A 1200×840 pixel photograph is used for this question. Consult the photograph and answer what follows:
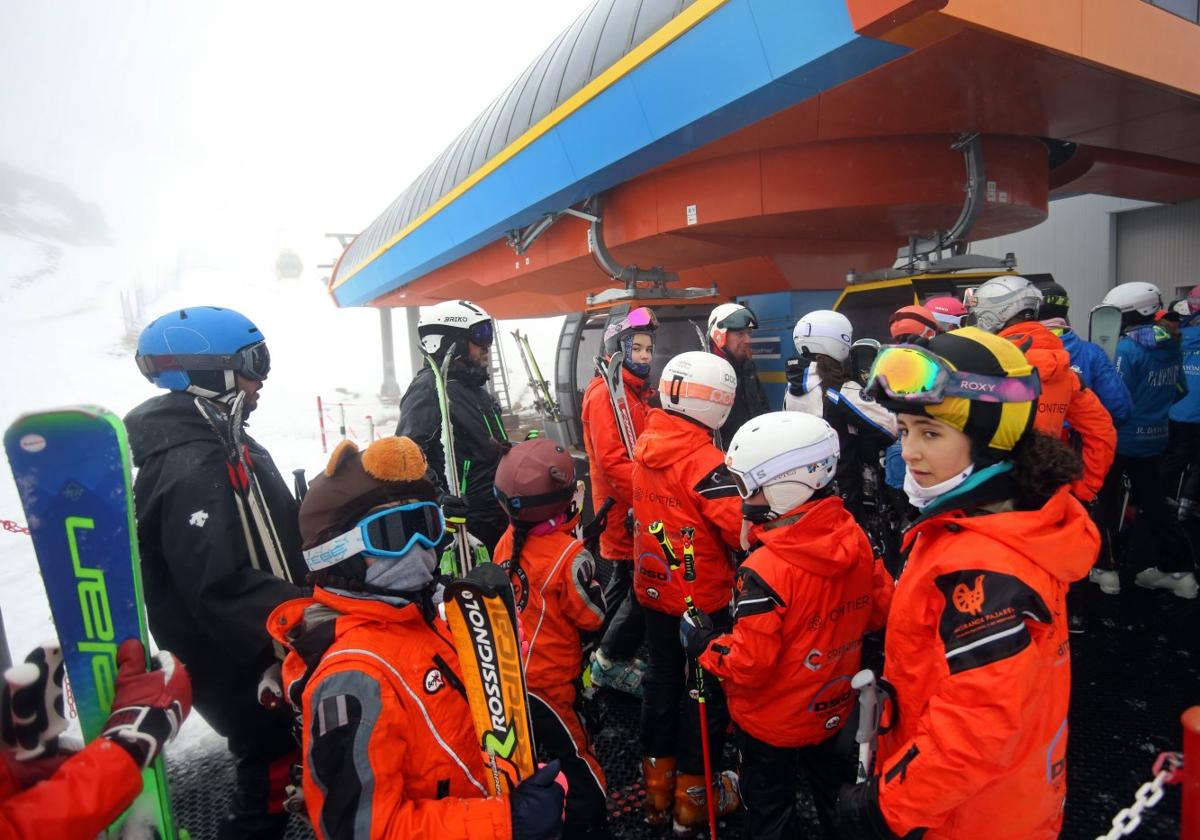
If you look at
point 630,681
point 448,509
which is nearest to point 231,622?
point 448,509

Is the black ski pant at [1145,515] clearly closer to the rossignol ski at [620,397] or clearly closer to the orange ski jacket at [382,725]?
the rossignol ski at [620,397]

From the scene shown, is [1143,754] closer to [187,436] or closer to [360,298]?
[187,436]

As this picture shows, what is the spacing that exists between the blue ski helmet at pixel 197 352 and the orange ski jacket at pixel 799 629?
6.21ft

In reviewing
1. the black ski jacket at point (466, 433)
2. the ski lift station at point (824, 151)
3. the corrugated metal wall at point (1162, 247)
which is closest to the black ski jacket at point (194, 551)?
the black ski jacket at point (466, 433)

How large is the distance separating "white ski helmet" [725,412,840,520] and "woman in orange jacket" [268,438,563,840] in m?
1.01

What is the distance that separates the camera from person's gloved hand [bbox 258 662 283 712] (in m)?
1.85

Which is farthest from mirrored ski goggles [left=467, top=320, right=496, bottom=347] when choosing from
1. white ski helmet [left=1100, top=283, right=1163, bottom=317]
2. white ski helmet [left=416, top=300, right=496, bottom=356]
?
white ski helmet [left=1100, top=283, right=1163, bottom=317]

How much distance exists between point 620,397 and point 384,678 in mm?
2894

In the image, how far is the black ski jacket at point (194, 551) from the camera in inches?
73.5

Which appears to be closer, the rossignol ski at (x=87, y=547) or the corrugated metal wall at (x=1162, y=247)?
the rossignol ski at (x=87, y=547)

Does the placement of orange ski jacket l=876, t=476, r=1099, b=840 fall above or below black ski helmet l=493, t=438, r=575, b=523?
below

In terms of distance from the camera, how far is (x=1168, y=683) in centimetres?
312

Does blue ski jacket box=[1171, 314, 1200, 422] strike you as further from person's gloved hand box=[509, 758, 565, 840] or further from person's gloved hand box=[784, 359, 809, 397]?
person's gloved hand box=[509, 758, 565, 840]

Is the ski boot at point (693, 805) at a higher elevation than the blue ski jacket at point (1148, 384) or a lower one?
lower
